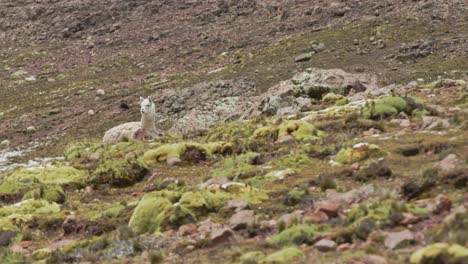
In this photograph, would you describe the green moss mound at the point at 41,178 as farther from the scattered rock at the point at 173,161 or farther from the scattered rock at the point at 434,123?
the scattered rock at the point at 434,123

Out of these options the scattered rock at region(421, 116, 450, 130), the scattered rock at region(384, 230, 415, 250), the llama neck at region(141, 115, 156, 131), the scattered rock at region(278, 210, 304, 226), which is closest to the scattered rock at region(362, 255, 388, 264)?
the scattered rock at region(384, 230, 415, 250)

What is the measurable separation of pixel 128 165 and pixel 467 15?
3613cm

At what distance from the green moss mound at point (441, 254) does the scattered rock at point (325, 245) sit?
151 centimetres

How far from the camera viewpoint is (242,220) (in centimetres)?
1136

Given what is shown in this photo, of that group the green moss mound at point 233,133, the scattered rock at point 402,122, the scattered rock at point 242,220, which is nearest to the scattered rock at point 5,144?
the green moss mound at point 233,133

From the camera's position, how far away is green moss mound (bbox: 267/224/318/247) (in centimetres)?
985

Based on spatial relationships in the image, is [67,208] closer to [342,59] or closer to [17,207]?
[17,207]

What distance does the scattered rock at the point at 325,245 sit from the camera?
30.5ft

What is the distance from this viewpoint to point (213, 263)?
9602 mm

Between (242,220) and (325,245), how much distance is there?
234 centimetres

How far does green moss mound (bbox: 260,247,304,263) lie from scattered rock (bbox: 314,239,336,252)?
0.97ft

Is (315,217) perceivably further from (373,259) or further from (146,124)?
(146,124)

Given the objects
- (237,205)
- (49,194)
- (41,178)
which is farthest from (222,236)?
(41,178)

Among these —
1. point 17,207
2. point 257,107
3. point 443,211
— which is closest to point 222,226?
point 443,211
